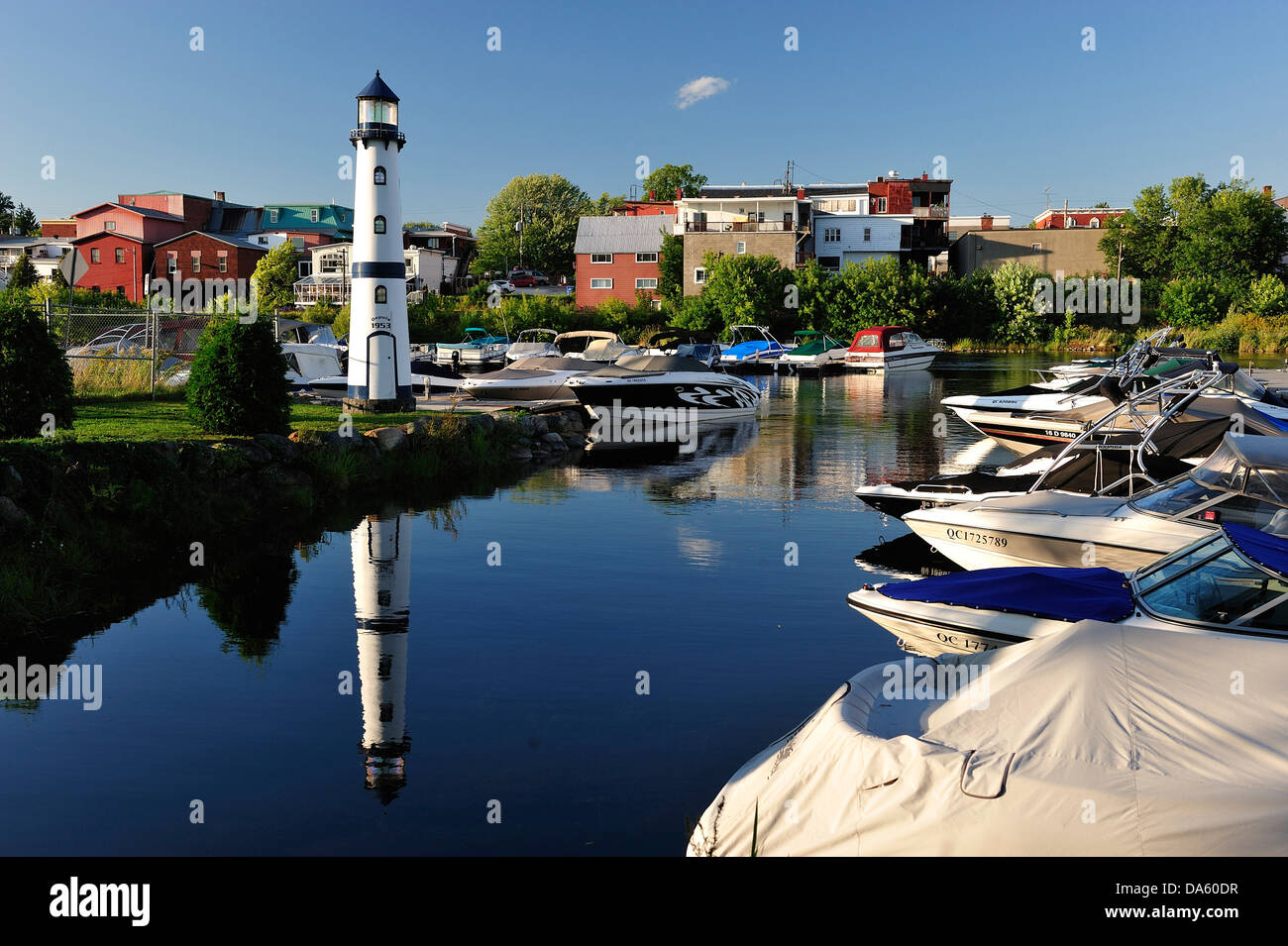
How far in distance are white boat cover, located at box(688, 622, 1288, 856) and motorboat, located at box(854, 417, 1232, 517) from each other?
7484 millimetres

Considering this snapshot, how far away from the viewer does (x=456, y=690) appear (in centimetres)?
976

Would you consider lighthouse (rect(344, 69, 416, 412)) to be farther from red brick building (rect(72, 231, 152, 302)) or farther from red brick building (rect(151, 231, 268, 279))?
red brick building (rect(72, 231, 152, 302))

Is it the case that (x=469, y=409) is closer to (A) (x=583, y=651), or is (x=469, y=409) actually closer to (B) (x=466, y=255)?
(A) (x=583, y=651)

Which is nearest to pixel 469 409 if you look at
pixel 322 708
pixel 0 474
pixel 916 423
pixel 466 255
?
pixel 916 423

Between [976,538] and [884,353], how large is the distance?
41713 millimetres

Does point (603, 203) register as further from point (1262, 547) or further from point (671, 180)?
point (1262, 547)

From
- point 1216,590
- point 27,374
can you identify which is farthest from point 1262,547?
point 27,374

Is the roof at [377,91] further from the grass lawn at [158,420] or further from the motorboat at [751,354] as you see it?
the motorboat at [751,354]

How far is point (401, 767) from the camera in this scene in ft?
26.6

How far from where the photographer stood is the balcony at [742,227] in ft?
241

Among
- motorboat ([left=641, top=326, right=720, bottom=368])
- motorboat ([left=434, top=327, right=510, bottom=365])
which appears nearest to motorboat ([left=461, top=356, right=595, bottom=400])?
motorboat ([left=434, top=327, right=510, bottom=365])

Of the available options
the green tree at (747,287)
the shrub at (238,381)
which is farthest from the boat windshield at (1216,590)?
the green tree at (747,287)

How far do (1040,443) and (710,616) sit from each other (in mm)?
13623

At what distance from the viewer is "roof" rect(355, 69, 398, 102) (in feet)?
81.4
